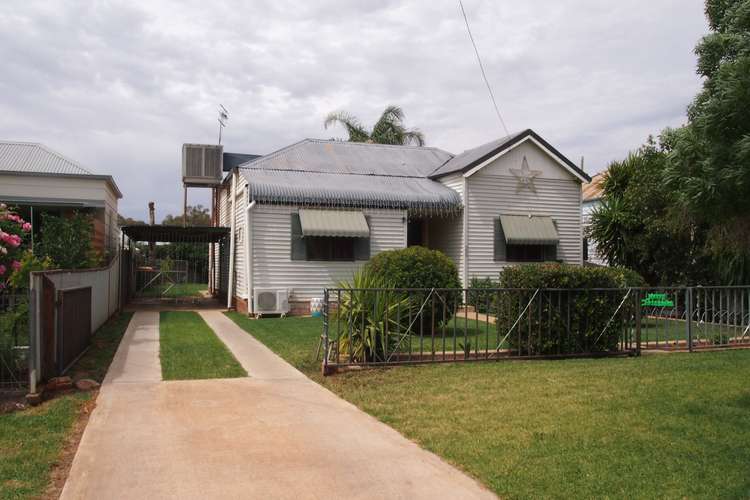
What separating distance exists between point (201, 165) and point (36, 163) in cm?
697

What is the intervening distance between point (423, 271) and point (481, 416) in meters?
6.27

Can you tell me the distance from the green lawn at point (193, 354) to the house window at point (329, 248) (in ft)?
12.4

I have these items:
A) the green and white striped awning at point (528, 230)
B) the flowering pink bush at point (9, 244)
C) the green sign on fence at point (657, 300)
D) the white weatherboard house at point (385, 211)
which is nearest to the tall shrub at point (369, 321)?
the flowering pink bush at point (9, 244)

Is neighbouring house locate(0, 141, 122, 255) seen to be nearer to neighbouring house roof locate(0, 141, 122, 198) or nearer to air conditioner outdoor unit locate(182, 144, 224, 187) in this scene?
neighbouring house roof locate(0, 141, 122, 198)

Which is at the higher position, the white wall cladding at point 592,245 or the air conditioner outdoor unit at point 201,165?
the air conditioner outdoor unit at point 201,165

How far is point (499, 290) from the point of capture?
10.3 meters

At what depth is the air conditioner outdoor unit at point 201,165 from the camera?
80.0 feet

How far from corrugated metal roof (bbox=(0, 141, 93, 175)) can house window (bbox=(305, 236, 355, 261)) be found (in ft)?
21.3

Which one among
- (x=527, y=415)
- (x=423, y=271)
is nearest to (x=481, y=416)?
(x=527, y=415)

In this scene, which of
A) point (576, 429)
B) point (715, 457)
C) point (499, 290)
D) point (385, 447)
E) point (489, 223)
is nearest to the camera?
point (715, 457)

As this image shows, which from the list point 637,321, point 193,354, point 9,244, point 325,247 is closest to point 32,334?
point 193,354

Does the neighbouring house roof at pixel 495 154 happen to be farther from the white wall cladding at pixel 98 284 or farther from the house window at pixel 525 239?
the white wall cladding at pixel 98 284

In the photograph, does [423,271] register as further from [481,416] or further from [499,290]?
[481,416]

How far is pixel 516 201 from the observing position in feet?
64.4
